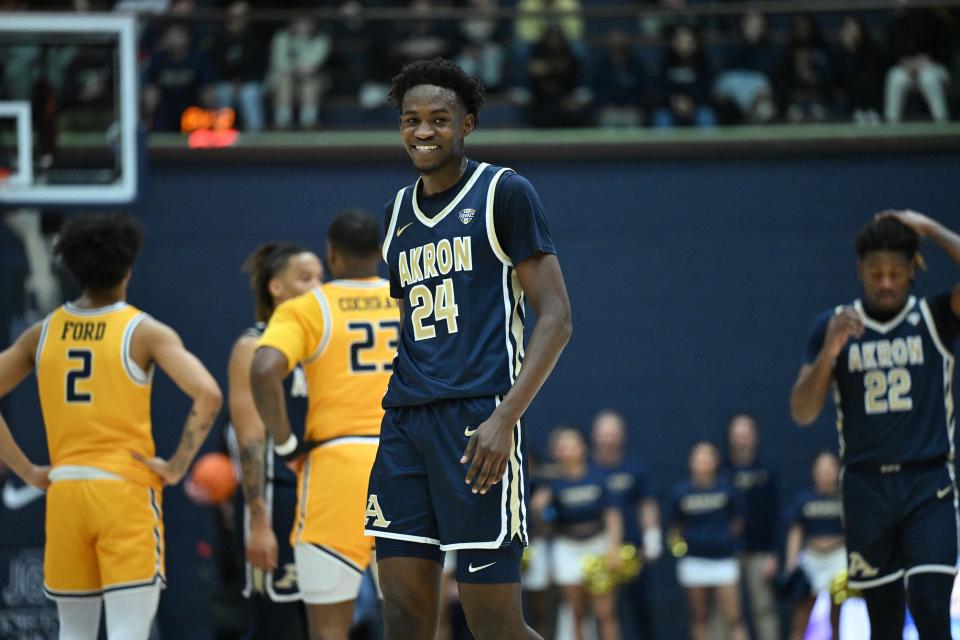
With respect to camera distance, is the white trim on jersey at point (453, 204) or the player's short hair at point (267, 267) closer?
the white trim on jersey at point (453, 204)

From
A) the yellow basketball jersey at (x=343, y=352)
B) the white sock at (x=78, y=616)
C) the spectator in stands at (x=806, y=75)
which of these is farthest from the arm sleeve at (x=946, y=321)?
the spectator in stands at (x=806, y=75)

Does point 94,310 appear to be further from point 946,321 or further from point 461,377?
point 946,321

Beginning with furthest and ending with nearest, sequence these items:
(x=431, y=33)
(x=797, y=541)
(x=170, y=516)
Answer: (x=431, y=33), (x=170, y=516), (x=797, y=541)

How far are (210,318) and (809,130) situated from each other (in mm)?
6166

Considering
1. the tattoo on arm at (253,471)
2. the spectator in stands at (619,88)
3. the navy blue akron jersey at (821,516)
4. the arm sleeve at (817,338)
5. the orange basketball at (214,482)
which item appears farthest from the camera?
the spectator in stands at (619,88)

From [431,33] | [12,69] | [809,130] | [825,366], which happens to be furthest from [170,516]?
[825,366]

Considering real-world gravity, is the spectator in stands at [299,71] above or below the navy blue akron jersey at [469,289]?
above

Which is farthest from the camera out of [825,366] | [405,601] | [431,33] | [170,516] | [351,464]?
[431,33]

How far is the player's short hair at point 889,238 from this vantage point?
19.1ft

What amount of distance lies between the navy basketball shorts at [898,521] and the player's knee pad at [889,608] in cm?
3

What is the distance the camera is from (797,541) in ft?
37.4

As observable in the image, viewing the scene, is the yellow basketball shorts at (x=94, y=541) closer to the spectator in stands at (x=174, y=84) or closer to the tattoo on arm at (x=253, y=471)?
the tattoo on arm at (x=253, y=471)

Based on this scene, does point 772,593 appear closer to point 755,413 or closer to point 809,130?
point 755,413

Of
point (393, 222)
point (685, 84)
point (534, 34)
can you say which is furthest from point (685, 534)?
point (393, 222)
